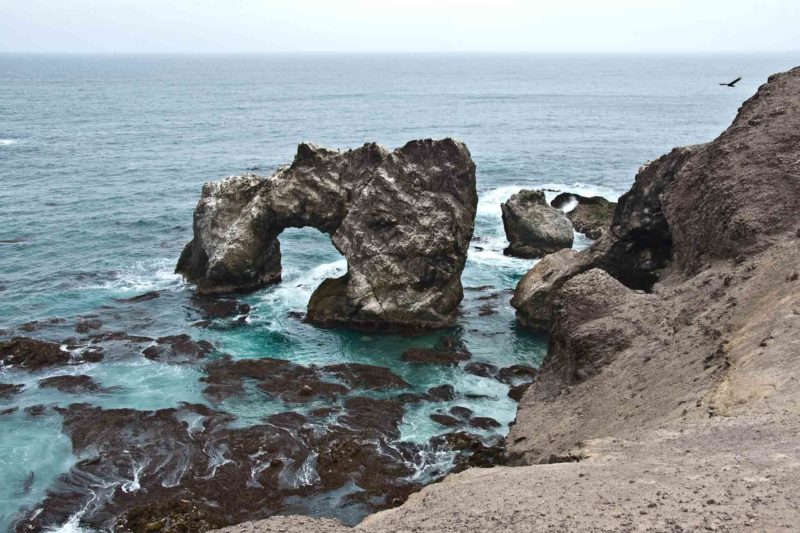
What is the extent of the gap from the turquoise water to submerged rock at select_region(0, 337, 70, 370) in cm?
100

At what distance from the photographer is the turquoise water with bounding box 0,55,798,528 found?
37656mm

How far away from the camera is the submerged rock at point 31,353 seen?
134 feet

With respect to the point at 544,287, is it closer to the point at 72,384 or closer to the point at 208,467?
the point at 208,467

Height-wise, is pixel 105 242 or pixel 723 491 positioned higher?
pixel 723 491

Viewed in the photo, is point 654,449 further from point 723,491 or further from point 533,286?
point 533,286

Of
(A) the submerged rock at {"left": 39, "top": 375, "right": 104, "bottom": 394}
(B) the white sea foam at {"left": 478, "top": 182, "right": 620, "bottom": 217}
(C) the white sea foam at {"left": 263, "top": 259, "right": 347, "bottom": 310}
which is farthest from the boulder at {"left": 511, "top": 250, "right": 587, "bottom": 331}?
(B) the white sea foam at {"left": 478, "top": 182, "right": 620, "bottom": 217}

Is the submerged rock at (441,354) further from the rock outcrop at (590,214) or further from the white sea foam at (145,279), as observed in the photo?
the rock outcrop at (590,214)

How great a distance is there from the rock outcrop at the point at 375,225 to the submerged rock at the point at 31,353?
12.2m

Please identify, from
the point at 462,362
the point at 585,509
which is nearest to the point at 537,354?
the point at 462,362

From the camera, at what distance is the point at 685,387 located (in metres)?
21.9

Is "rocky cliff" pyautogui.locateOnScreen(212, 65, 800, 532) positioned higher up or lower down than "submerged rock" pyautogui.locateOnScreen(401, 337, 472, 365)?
higher up

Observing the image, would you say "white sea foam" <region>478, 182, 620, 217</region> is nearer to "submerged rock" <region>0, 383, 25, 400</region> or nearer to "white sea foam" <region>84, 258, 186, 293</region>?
"white sea foam" <region>84, 258, 186, 293</region>

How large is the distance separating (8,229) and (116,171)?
89.6ft

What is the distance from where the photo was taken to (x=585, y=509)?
624 inches
